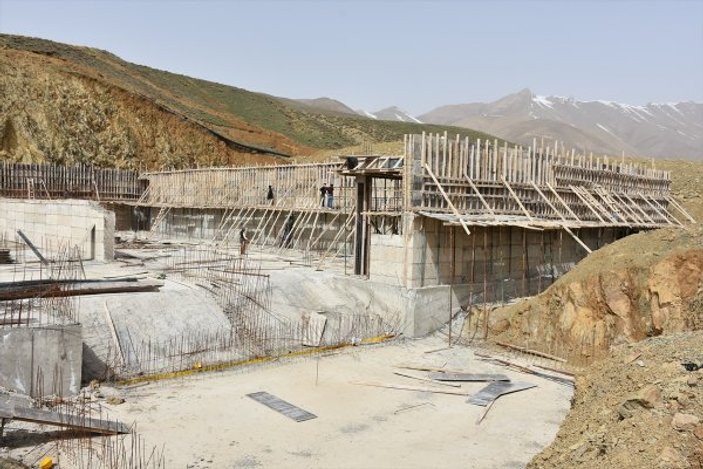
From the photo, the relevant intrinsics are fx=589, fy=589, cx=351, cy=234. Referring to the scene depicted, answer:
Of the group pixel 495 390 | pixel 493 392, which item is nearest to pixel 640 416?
pixel 493 392

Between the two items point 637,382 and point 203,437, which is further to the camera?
point 203,437

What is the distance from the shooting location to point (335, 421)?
28.8 ft

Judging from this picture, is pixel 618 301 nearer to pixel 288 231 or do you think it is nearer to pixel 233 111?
pixel 288 231

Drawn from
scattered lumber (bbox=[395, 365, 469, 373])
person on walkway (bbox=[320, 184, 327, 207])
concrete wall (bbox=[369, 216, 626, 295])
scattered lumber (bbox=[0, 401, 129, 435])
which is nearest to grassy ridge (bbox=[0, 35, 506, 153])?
person on walkway (bbox=[320, 184, 327, 207])

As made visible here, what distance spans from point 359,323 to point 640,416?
8.98 metres

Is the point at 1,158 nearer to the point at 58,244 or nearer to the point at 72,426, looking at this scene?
the point at 58,244

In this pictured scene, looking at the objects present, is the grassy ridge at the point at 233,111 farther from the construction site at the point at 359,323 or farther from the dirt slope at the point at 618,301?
the dirt slope at the point at 618,301

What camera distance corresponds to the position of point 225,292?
13.3m

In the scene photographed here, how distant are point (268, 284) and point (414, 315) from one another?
361cm

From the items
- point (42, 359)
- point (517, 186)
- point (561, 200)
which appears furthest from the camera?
point (561, 200)

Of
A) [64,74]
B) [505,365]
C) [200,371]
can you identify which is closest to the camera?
[200,371]

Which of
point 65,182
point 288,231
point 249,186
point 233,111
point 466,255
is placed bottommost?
point 466,255

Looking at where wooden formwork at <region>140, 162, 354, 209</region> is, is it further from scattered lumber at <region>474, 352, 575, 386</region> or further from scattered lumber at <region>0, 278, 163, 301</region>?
scattered lumber at <region>474, 352, 575, 386</region>

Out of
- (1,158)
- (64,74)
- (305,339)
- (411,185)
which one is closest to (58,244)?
(305,339)
